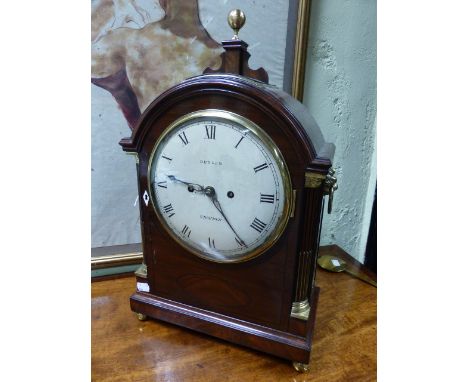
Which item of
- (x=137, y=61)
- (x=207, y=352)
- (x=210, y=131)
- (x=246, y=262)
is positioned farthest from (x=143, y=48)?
(x=207, y=352)

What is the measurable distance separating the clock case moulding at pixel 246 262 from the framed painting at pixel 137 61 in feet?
0.80

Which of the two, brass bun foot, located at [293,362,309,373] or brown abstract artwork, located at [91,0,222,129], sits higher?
brown abstract artwork, located at [91,0,222,129]

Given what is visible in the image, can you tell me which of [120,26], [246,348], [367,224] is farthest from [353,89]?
[246,348]

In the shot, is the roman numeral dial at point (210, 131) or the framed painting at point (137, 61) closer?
the roman numeral dial at point (210, 131)

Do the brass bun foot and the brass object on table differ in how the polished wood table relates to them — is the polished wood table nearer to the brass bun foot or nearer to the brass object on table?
the brass bun foot

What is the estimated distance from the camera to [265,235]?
562 millimetres

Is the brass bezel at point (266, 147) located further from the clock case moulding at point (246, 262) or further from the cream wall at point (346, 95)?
the cream wall at point (346, 95)

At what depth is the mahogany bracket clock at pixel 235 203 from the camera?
53 cm

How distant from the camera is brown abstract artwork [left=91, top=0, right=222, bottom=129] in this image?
0.79 meters

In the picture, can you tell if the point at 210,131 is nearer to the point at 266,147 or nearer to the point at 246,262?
the point at 266,147

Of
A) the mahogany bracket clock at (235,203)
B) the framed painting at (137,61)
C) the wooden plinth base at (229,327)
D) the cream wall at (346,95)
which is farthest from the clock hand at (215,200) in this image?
the cream wall at (346,95)

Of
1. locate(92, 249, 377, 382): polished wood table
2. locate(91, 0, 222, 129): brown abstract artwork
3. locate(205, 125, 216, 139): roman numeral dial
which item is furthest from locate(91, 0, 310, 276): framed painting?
locate(205, 125, 216, 139): roman numeral dial

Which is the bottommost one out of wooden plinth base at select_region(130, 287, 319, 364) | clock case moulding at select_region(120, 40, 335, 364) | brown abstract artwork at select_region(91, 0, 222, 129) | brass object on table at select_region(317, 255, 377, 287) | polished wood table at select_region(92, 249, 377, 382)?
polished wood table at select_region(92, 249, 377, 382)

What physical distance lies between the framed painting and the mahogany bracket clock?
0.82 ft
